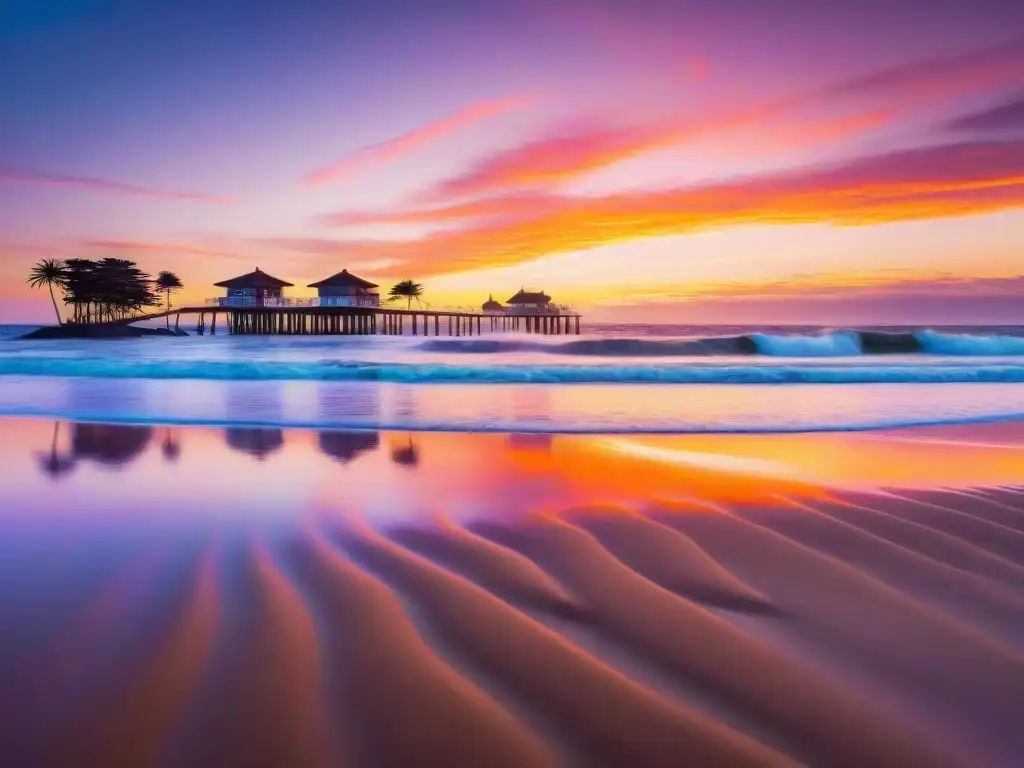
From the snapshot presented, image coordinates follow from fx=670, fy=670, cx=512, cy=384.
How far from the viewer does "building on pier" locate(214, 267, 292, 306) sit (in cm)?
5766

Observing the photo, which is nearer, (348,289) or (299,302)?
(299,302)

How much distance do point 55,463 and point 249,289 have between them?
57989 mm

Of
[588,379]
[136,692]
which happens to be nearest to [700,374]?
[588,379]

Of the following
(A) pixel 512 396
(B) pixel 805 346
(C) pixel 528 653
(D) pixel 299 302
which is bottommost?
(C) pixel 528 653

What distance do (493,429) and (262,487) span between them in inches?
128

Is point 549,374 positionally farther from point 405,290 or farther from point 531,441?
point 405,290

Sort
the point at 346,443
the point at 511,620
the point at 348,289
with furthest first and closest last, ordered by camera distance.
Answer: the point at 348,289, the point at 346,443, the point at 511,620

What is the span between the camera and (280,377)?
14688mm

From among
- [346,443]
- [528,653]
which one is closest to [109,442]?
[346,443]

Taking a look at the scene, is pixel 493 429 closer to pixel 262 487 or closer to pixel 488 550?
pixel 262 487

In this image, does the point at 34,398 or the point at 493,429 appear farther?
the point at 34,398

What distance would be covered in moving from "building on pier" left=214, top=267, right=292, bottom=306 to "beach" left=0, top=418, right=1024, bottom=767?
57.1 meters

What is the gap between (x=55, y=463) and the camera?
5102mm

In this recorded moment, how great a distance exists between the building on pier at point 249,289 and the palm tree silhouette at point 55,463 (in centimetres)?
5488
